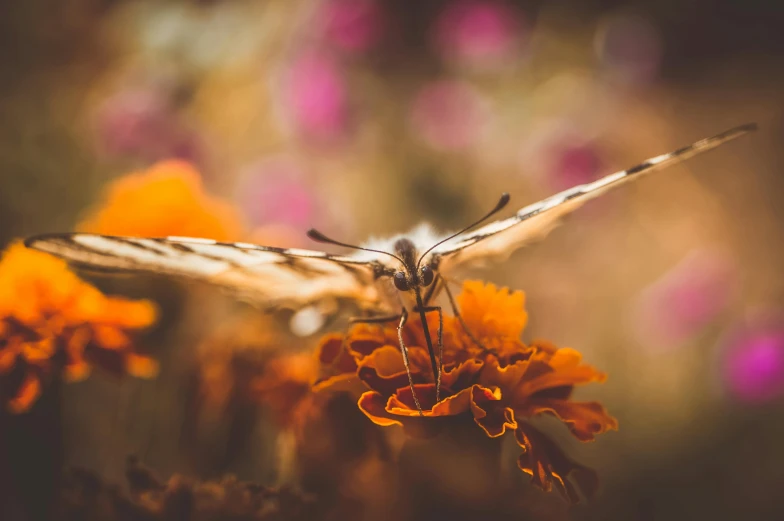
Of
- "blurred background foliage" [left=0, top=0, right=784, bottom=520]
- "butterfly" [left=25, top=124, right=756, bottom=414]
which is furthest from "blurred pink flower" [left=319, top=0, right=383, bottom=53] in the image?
"butterfly" [left=25, top=124, right=756, bottom=414]

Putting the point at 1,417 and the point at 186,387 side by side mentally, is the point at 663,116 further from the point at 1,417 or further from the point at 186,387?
the point at 1,417

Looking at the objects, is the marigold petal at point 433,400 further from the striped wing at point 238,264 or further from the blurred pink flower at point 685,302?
the blurred pink flower at point 685,302

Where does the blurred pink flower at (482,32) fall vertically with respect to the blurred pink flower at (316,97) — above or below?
above

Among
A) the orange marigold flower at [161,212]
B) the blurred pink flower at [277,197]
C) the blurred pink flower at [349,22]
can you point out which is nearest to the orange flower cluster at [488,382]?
the orange marigold flower at [161,212]

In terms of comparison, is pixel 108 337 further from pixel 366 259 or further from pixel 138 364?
pixel 366 259

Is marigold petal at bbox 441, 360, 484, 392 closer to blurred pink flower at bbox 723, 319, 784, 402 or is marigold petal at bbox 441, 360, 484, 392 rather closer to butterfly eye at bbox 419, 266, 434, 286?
butterfly eye at bbox 419, 266, 434, 286
